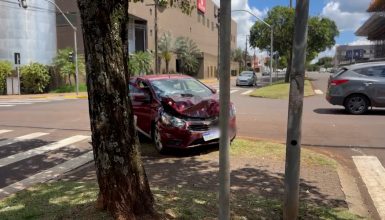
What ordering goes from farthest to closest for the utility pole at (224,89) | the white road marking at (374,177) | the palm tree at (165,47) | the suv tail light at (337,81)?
1. the palm tree at (165,47)
2. the suv tail light at (337,81)
3. the white road marking at (374,177)
4. the utility pole at (224,89)

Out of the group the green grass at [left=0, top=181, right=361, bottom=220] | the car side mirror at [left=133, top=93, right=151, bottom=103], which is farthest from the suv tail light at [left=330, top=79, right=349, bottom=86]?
the green grass at [left=0, top=181, right=361, bottom=220]

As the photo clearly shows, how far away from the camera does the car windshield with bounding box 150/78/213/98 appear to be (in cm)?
948

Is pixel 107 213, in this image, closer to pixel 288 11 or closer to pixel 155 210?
pixel 155 210

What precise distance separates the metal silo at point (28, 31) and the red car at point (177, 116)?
117 feet

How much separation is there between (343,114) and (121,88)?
40.6 ft

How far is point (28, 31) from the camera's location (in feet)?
140

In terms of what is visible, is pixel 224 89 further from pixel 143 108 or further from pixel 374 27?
pixel 374 27

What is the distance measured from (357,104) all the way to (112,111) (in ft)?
41.0

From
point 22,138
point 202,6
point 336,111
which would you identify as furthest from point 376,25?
point 22,138

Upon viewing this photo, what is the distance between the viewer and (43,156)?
9.38 m

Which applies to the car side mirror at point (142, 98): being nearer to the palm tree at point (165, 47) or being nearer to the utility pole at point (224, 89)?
the utility pole at point (224, 89)

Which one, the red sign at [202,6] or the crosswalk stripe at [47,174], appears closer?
the crosswalk stripe at [47,174]

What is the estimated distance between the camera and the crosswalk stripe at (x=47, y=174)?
6.88 metres

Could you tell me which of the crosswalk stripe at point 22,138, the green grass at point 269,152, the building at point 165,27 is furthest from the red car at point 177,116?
the building at point 165,27
